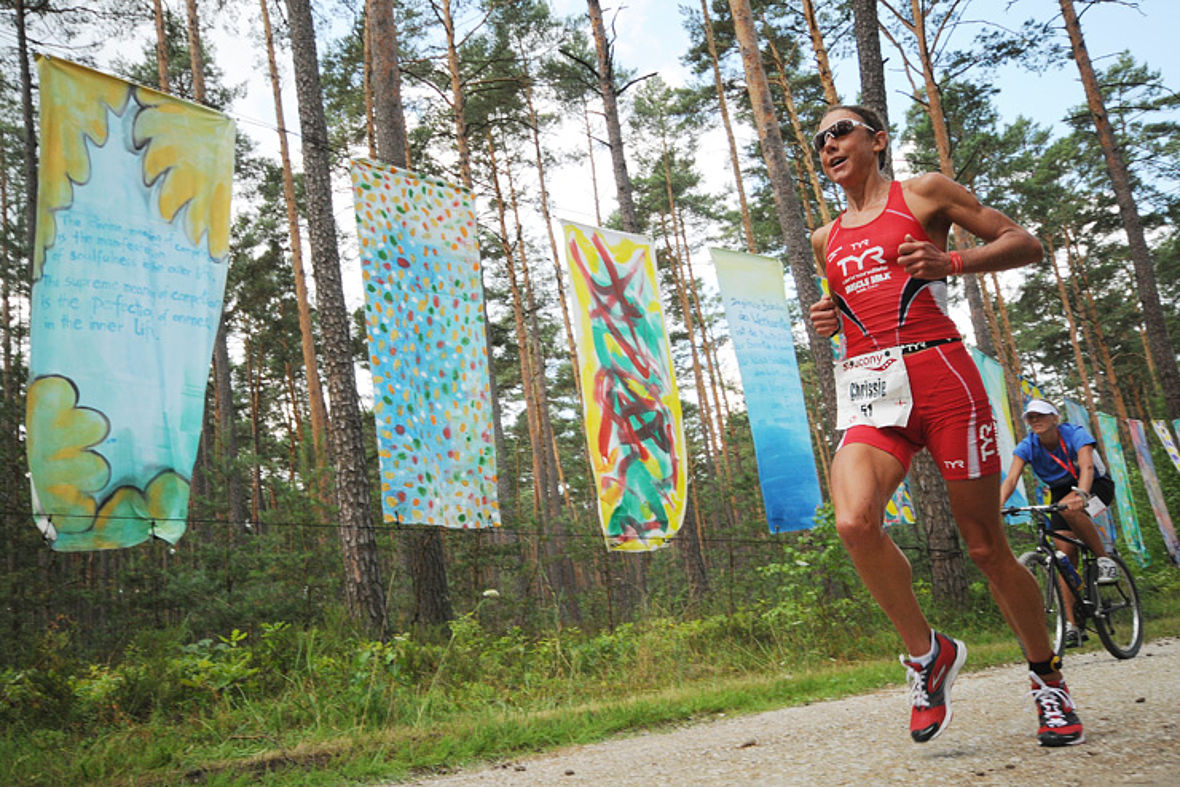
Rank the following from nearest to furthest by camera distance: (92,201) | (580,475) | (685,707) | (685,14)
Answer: (685,707), (92,201), (685,14), (580,475)

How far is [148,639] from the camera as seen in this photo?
19.6 feet

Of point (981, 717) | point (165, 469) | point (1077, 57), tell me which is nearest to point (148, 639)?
point (165, 469)

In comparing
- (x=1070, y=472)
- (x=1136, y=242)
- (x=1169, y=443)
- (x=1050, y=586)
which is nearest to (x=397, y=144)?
(x=1070, y=472)

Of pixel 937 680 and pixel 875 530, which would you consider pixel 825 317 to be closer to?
pixel 875 530

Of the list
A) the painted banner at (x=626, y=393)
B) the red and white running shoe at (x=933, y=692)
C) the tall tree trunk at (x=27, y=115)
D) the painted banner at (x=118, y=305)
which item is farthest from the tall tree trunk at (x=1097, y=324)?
the red and white running shoe at (x=933, y=692)

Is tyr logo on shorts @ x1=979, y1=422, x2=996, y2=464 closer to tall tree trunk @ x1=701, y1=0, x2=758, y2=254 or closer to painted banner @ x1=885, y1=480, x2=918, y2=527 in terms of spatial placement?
painted banner @ x1=885, y1=480, x2=918, y2=527

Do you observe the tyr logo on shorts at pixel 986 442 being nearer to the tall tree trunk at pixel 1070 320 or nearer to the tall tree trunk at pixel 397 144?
the tall tree trunk at pixel 397 144

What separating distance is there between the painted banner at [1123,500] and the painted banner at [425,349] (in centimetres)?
1128

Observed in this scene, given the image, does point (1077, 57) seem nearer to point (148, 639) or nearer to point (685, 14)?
point (685, 14)

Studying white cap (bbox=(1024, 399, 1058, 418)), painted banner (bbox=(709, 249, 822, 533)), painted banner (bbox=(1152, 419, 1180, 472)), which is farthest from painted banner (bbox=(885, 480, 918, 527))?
painted banner (bbox=(1152, 419, 1180, 472))

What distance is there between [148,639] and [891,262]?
5660 millimetres

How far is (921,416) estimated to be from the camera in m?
2.54

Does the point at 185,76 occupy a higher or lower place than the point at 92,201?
higher

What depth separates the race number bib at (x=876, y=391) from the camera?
100 inches
